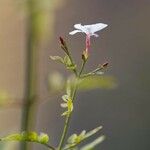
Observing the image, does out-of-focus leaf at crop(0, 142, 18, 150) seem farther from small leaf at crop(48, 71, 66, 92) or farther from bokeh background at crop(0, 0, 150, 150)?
bokeh background at crop(0, 0, 150, 150)

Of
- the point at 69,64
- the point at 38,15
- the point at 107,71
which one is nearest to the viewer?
the point at 69,64

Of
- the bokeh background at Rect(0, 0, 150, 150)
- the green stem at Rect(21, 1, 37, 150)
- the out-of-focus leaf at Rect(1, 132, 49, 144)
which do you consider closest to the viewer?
the out-of-focus leaf at Rect(1, 132, 49, 144)

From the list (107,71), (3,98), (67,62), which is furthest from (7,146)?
(107,71)

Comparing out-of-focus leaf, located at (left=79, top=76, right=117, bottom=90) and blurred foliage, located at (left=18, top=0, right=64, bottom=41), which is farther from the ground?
blurred foliage, located at (left=18, top=0, right=64, bottom=41)

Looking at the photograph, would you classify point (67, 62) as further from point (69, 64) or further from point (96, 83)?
point (96, 83)

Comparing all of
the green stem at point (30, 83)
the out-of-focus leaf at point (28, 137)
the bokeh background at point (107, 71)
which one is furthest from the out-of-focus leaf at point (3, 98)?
the bokeh background at point (107, 71)

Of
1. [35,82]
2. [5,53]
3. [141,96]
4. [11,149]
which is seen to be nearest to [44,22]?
[35,82]

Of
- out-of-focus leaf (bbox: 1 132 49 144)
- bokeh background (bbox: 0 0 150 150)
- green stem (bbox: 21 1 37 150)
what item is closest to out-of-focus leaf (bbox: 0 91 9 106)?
green stem (bbox: 21 1 37 150)
